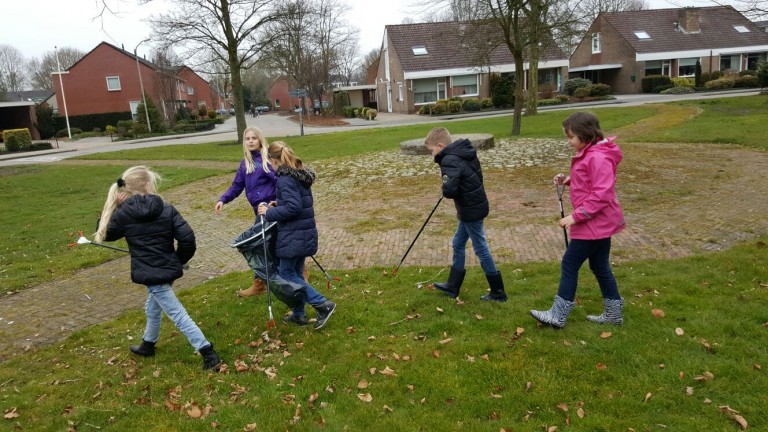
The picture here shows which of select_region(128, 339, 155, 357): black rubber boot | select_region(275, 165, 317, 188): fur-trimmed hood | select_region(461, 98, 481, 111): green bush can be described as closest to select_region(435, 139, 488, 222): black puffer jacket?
select_region(275, 165, 317, 188): fur-trimmed hood

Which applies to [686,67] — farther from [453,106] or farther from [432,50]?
[453,106]

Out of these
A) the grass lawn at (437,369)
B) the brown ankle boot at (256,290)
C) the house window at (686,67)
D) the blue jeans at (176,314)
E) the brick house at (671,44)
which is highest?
the brick house at (671,44)

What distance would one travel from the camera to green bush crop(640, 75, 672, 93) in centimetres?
4403

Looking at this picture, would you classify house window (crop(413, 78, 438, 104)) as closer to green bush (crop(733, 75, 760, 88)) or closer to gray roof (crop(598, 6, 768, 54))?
gray roof (crop(598, 6, 768, 54))

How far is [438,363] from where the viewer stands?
166 inches

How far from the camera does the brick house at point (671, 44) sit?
46.7 meters

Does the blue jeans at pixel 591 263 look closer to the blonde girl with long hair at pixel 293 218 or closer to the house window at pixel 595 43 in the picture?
the blonde girl with long hair at pixel 293 218

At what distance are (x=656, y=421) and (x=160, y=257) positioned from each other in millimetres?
3802

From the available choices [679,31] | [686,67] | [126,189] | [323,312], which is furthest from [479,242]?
[679,31]

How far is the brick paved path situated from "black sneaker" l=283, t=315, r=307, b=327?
1537mm

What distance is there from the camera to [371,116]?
43875mm

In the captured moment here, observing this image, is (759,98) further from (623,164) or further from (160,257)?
(160,257)

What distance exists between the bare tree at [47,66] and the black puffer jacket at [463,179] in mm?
80578

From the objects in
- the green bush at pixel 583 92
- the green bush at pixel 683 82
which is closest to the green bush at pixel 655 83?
the green bush at pixel 683 82
